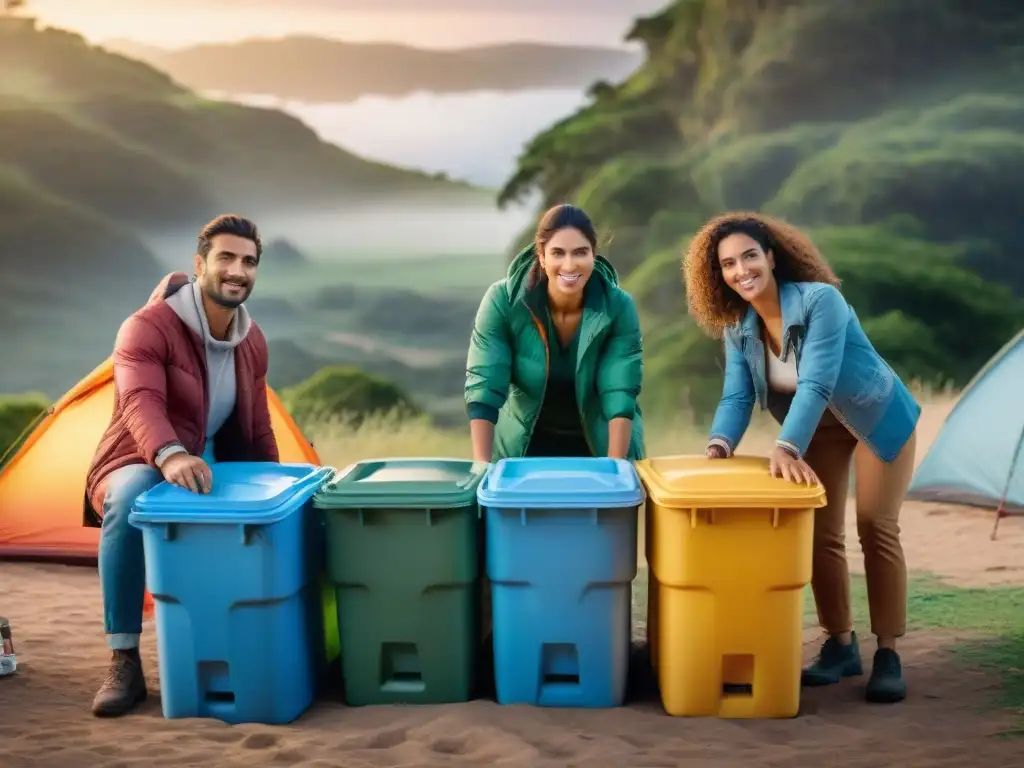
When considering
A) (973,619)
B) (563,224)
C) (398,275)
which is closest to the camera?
(563,224)

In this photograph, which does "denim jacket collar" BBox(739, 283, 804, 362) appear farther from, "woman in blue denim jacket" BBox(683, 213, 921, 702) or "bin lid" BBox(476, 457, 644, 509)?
"bin lid" BBox(476, 457, 644, 509)

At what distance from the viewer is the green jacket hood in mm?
4500

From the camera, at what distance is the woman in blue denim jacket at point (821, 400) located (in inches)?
146

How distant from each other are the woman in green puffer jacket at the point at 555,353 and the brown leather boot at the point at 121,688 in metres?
1.47

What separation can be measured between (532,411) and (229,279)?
1.32 metres

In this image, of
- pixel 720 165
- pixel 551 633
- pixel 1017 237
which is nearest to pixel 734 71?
pixel 720 165

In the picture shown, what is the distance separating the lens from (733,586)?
3559 mm

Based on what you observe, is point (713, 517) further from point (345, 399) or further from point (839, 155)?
point (839, 155)

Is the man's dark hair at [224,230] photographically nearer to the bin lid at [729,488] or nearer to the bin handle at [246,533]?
the bin handle at [246,533]

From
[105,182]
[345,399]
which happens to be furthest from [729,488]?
[105,182]

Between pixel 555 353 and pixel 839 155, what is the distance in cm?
1285

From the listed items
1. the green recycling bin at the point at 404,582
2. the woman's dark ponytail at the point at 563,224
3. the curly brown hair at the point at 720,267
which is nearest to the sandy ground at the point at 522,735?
the green recycling bin at the point at 404,582

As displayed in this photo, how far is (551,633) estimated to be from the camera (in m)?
3.67

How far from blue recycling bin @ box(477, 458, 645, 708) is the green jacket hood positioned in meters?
0.99
